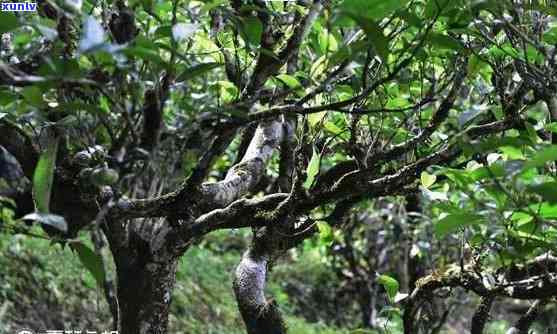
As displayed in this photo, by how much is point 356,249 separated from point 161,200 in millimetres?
4757

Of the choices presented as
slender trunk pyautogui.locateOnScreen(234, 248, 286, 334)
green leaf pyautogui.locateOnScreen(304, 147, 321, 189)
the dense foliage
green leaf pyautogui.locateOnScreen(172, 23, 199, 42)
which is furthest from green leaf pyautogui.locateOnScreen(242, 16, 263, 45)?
slender trunk pyautogui.locateOnScreen(234, 248, 286, 334)

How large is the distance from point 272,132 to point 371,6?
108 centimetres

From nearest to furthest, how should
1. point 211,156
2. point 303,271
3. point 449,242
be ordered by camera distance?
point 211,156 → point 449,242 → point 303,271

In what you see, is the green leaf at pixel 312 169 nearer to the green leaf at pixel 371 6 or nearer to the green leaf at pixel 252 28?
the green leaf at pixel 252 28

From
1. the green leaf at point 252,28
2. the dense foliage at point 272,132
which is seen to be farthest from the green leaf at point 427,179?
the green leaf at point 252,28

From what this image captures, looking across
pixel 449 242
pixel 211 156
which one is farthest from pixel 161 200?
pixel 449 242

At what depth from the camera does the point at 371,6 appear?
103 cm

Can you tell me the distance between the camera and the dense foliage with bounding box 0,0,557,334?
1.01 meters

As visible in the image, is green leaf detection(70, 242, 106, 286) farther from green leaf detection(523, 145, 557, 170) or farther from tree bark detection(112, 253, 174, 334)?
tree bark detection(112, 253, 174, 334)

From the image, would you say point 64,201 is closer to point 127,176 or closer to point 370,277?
point 127,176

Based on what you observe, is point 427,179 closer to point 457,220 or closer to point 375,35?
point 457,220

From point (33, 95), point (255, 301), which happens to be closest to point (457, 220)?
point (33, 95)

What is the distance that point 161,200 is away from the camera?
155 cm

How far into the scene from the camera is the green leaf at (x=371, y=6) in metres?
1.02
